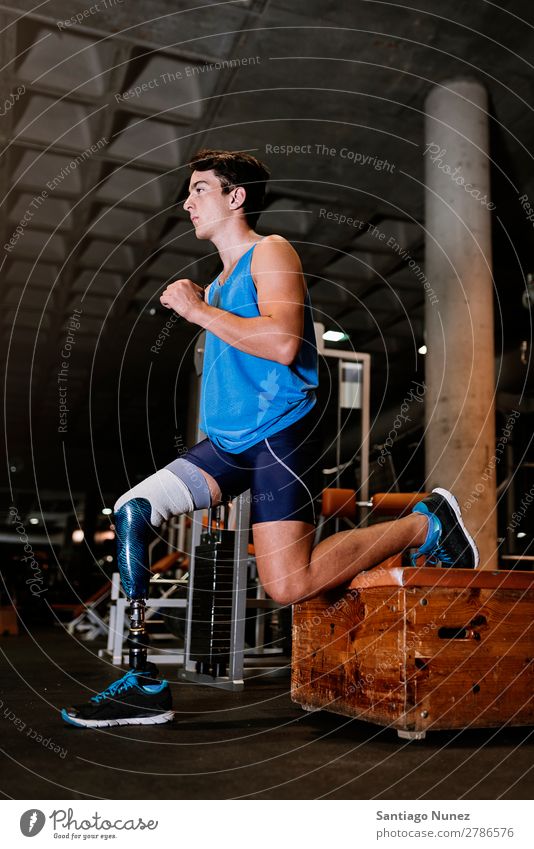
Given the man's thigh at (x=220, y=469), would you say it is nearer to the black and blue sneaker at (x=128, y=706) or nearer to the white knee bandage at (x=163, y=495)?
the white knee bandage at (x=163, y=495)

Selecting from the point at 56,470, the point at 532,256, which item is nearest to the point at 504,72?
the point at 532,256

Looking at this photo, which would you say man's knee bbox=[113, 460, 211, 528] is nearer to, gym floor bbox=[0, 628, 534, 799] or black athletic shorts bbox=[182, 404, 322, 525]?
black athletic shorts bbox=[182, 404, 322, 525]

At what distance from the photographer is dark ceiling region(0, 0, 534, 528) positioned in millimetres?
5910

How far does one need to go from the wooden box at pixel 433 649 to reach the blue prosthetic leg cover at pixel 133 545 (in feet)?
2.21

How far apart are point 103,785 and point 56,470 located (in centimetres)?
2349

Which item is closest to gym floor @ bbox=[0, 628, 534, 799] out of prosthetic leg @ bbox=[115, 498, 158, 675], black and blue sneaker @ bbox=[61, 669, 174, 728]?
black and blue sneaker @ bbox=[61, 669, 174, 728]

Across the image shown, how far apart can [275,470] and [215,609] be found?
1.79 m

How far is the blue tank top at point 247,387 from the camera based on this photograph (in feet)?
7.76

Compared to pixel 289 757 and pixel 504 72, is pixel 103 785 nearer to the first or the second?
pixel 289 757

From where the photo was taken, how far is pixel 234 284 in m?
2.51

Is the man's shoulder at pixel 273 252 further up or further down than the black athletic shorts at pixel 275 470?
further up

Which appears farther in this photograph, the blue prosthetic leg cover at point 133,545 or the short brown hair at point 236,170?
the short brown hair at point 236,170

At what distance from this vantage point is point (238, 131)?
7.38m
